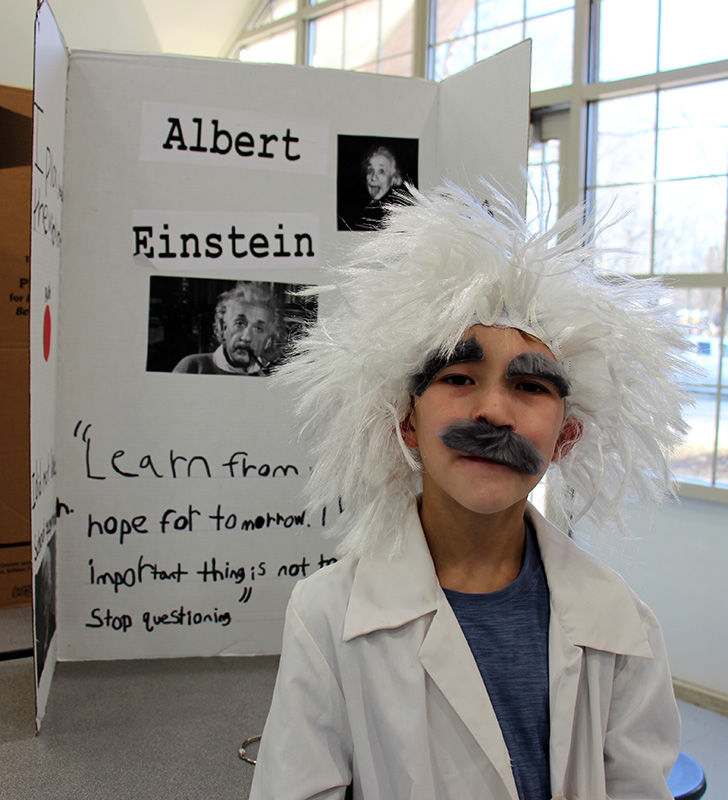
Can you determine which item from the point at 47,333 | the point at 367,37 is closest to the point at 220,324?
the point at 47,333

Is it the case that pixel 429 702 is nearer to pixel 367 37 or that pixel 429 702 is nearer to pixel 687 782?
pixel 687 782

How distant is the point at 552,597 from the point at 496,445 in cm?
22

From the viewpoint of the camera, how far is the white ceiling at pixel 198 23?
10.7 feet

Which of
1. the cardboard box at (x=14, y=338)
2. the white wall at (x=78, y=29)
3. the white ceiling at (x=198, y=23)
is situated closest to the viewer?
the cardboard box at (x=14, y=338)

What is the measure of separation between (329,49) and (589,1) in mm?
1644

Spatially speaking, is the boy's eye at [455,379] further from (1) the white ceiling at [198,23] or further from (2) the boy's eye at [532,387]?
(1) the white ceiling at [198,23]

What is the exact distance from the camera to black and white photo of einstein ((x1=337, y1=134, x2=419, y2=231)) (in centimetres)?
140

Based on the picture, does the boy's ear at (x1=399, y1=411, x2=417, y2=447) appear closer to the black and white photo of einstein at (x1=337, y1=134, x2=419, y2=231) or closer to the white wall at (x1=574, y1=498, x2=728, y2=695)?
the black and white photo of einstein at (x1=337, y1=134, x2=419, y2=231)

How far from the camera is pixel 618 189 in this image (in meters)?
2.14

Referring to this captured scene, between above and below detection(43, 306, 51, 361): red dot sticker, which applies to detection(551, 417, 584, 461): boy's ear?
below

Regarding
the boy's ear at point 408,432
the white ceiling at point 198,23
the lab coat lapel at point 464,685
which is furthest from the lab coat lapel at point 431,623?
the white ceiling at point 198,23

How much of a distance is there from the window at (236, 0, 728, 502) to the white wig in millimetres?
1108

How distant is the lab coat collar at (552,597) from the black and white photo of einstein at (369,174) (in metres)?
0.77

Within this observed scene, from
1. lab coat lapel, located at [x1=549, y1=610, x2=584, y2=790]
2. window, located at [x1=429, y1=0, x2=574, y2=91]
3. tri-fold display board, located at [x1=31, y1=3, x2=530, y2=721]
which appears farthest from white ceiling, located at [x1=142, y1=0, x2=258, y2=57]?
lab coat lapel, located at [x1=549, y1=610, x2=584, y2=790]
